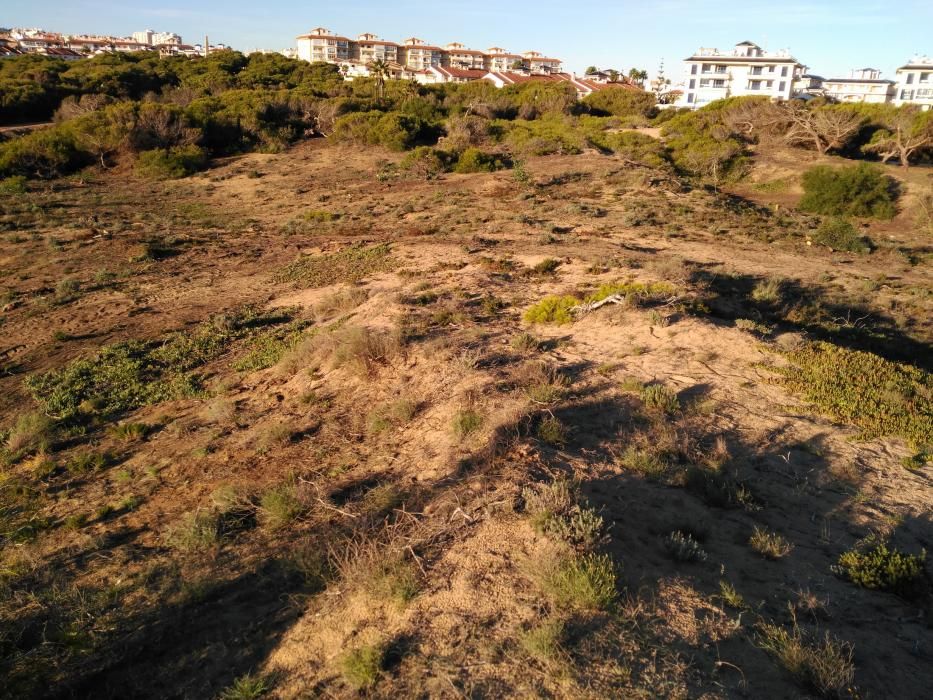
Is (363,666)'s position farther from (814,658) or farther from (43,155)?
(43,155)

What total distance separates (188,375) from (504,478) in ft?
25.7

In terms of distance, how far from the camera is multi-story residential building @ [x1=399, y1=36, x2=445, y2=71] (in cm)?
12319

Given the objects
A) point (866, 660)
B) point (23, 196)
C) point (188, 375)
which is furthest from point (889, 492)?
point (23, 196)

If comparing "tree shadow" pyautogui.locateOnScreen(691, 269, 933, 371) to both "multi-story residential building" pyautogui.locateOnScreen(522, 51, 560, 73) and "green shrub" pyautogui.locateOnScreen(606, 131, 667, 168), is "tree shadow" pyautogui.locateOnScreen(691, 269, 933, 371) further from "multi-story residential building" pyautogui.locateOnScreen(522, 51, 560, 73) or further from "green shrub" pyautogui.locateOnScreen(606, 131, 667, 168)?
"multi-story residential building" pyautogui.locateOnScreen(522, 51, 560, 73)

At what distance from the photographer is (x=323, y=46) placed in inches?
4771

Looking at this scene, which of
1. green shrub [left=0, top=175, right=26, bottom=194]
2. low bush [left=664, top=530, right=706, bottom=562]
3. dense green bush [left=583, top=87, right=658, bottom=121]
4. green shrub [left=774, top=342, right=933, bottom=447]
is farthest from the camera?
dense green bush [left=583, top=87, right=658, bottom=121]

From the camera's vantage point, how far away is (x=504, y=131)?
138 feet

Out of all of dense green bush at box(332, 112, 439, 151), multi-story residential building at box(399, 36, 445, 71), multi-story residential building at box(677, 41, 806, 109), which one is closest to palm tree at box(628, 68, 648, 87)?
multi-story residential building at box(677, 41, 806, 109)

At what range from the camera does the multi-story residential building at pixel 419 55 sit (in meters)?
123

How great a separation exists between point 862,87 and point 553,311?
11790 cm

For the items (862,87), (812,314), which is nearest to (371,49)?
(862,87)

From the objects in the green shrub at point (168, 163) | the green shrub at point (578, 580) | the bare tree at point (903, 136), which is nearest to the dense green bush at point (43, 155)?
the green shrub at point (168, 163)

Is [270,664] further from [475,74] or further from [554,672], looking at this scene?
[475,74]

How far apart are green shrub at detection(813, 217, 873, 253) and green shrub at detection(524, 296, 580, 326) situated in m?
15.3
